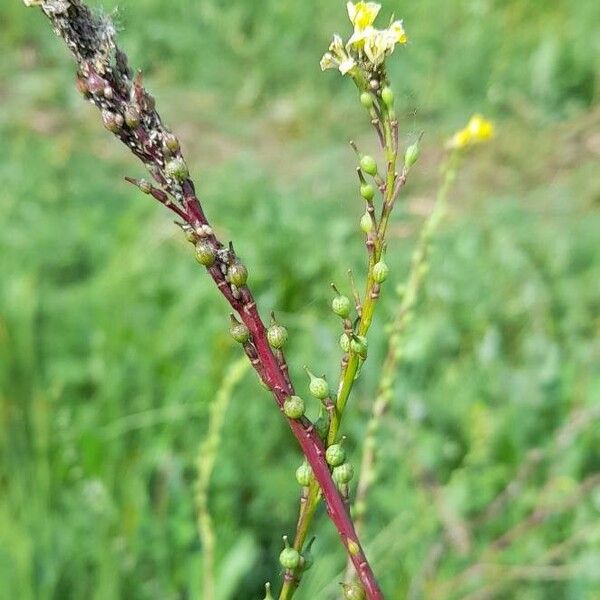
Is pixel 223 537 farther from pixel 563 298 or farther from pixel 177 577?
pixel 563 298

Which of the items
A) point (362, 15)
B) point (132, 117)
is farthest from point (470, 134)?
point (132, 117)

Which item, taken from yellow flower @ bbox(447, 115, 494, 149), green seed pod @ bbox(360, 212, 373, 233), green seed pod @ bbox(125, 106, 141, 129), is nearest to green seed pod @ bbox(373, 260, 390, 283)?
green seed pod @ bbox(360, 212, 373, 233)

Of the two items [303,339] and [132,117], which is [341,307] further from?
[303,339]

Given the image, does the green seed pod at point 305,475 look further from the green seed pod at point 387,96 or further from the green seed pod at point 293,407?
the green seed pod at point 387,96

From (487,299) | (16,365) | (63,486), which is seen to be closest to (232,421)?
(63,486)

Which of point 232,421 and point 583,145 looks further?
point 583,145

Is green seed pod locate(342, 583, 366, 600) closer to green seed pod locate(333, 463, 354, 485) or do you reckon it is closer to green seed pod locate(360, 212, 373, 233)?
green seed pod locate(333, 463, 354, 485)
